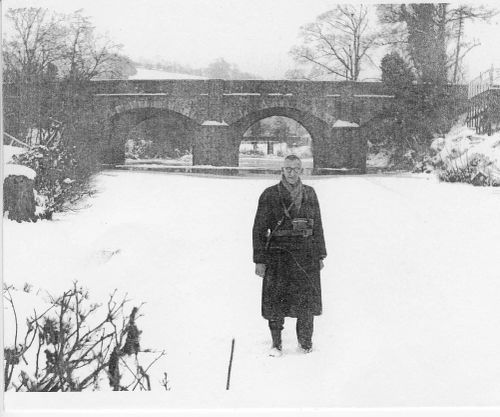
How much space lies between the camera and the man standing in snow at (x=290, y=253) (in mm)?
2822

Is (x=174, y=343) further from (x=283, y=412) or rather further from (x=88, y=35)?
(x=88, y=35)

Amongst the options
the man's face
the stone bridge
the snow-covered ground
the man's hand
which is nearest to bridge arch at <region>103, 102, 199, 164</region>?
the stone bridge

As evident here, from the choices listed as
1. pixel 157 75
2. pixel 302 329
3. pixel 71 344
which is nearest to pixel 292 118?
pixel 157 75

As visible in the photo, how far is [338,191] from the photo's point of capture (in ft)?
9.99

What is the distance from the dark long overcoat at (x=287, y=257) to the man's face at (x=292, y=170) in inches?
2.3

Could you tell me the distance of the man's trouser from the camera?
9.29ft

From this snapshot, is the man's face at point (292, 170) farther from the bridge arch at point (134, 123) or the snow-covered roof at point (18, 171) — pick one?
the snow-covered roof at point (18, 171)

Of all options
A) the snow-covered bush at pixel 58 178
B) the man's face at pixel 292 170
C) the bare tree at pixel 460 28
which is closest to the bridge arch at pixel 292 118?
the man's face at pixel 292 170

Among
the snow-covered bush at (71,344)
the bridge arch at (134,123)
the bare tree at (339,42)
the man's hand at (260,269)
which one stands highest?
the bare tree at (339,42)

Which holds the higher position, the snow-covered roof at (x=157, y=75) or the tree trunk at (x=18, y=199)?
the snow-covered roof at (x=157, y=75)

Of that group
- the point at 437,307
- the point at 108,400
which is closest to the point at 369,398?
the point at 437,307

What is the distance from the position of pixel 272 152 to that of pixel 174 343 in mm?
1085

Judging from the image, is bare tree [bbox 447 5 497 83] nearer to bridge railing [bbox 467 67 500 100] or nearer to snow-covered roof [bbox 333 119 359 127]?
bridge railing [bbox 467 67 500 100]

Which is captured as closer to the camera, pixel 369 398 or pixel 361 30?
pixel 369 398
